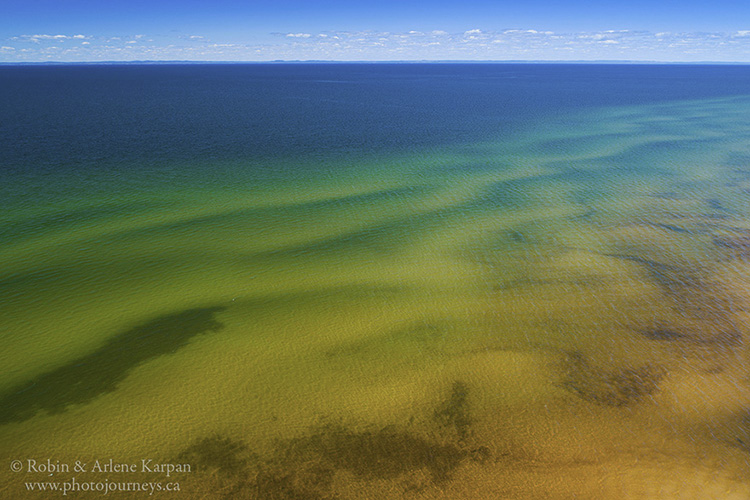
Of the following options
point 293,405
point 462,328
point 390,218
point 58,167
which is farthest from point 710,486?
point 58,167

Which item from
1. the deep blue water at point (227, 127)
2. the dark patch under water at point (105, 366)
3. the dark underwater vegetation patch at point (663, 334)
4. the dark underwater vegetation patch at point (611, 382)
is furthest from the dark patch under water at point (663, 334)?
the deep blue water at point (227, 127)

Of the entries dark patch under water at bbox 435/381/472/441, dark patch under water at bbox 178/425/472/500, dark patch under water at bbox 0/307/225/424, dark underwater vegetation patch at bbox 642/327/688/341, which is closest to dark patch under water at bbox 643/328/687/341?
dark underwater vegetation patch at bbox 642/327/688/341

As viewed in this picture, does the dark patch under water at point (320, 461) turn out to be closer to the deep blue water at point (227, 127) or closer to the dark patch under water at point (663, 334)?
the dark patch under water at point (663, 334)

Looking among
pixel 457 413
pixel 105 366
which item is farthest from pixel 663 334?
pixel 105 366

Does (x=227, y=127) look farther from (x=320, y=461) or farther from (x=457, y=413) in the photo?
(x=320, y=461)

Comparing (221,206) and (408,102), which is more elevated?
(408,102)

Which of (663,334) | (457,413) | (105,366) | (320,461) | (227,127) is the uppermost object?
(227,127)

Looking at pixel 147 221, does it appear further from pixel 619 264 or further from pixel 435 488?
pixel 619 264
